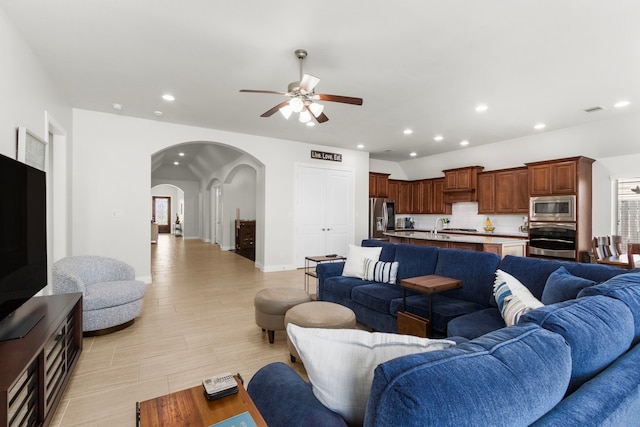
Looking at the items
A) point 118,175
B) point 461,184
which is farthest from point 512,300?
point 461,184

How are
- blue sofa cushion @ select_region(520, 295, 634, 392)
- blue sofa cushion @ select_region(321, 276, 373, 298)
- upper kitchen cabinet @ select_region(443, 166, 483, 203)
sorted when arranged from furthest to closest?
upper kitchen cabinet @ select_region(443, 166, 483, 203) → blue sofa cushion @ select_region(321, 276, 373, 298) → blue sofa cushion @ select_region(520, 295, 634, 392)

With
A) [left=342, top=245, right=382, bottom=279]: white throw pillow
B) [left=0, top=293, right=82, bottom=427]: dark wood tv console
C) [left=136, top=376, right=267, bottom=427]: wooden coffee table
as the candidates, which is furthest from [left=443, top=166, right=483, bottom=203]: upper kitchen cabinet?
[left=0, top=293, right=82, bottom=427]: dark wood tv console

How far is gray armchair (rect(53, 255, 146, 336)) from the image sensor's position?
2.92 meters

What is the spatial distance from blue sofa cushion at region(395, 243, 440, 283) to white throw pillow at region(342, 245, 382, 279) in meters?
0.28

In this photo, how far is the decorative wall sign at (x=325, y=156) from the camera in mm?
6918

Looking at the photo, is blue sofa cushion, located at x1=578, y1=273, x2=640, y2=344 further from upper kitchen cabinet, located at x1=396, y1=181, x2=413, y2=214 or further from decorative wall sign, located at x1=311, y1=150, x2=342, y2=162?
upper kitchen cabinet, located at x1=396, y1=181, x2=413, y2=214

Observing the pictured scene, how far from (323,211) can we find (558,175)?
4.58m

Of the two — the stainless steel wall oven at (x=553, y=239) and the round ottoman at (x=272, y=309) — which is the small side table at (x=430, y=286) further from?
the stainless steel wall oven at (x=553, y=239)

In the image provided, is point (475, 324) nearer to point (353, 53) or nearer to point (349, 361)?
point (349, 361)

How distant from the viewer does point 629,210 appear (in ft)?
16.9

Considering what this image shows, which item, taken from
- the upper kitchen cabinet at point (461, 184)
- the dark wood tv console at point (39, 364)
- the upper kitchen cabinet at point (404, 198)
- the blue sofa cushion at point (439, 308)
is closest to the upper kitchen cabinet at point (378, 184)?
the upper kitchen cabinet at point (404, 198)

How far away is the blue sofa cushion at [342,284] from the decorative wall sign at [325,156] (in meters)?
3.77

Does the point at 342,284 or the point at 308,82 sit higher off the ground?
the point at 308,82

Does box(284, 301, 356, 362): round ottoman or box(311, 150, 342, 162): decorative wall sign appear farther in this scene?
box(311, 150, 342, 162): decorative wall sign
